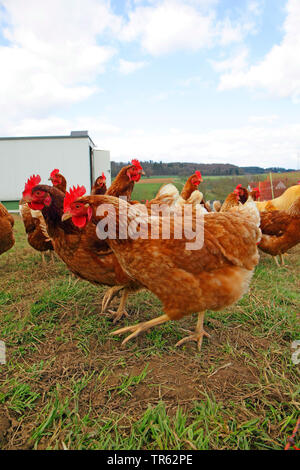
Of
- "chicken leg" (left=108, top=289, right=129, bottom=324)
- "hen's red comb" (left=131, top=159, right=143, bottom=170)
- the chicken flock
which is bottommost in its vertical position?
"chicken leg" (left=108, top=289, right=129, bottom=324)

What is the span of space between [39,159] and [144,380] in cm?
1462

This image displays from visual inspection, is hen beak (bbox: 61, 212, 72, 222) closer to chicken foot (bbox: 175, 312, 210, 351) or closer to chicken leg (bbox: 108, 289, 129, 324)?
chicken leg (bbox: 108, 289, 129, 324)

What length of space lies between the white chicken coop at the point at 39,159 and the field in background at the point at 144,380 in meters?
12.2

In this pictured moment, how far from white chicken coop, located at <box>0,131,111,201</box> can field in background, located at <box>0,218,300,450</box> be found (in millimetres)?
12212

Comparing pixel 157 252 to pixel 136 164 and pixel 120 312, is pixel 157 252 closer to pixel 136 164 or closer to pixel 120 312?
pixel 120 312

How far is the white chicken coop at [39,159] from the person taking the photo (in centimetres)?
1391

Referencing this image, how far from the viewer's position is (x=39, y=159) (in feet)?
46.1

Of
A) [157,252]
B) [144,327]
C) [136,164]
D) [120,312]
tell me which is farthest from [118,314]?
[136,164]

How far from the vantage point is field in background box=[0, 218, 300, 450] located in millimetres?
1380

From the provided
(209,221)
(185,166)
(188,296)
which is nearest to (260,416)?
(188,296)

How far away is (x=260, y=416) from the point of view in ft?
4.94

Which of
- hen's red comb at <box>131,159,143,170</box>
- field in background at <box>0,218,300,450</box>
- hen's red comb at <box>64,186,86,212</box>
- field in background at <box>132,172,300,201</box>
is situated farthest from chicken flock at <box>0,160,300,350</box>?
field in background at <box>132,172,300,201</box>

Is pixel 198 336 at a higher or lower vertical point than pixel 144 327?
lower
